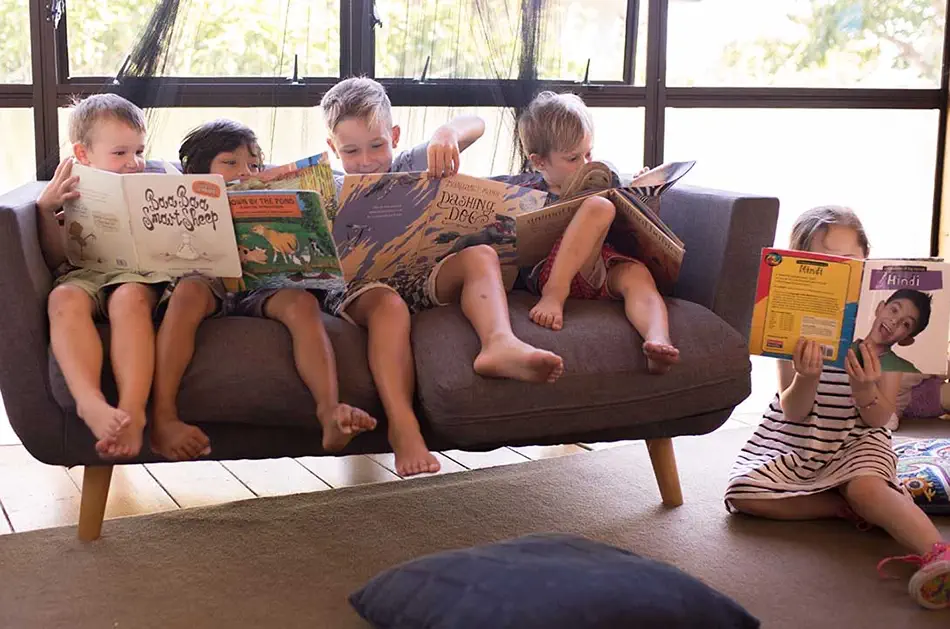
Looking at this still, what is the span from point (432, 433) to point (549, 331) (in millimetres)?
303

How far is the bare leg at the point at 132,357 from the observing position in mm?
1996

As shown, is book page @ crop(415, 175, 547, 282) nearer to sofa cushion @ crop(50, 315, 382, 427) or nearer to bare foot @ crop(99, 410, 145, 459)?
sofa cushion @ crop(50, 315, 382, 427)

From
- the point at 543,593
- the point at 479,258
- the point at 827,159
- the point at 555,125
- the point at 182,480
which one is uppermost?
the point at 555,125

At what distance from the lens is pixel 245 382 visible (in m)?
2.07

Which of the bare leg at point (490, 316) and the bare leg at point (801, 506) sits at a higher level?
the bare leg at point (490, 316)

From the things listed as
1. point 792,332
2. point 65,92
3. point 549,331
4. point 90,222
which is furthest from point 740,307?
point 65,92

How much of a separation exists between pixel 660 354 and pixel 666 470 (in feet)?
1.29

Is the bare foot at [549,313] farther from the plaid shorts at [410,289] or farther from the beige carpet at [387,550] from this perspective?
the beige carpet at [387,550]

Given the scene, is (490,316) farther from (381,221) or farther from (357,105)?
(357,105)

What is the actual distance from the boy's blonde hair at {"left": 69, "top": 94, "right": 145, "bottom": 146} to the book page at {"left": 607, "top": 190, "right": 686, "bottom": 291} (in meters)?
1.06

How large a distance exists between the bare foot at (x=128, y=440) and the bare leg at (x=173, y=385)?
40 mm

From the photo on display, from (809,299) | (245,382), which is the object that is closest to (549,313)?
(809,299)

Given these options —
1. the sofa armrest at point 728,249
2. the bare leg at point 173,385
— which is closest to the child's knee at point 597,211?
the sofa armrest at point 728,249

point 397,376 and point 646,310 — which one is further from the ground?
point 646,310
